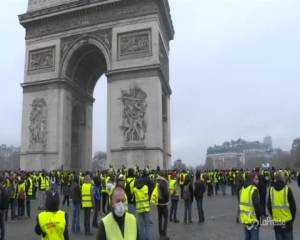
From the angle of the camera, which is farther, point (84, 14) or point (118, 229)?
point (84, 14)

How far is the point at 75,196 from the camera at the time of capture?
11594 mm

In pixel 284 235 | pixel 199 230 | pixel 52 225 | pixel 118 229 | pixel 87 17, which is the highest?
pixel 87 17

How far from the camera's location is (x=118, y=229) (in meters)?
3.38

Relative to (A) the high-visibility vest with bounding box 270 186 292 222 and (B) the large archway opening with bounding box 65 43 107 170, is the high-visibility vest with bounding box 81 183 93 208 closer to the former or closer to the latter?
(A) the high-visibility vest with bounding box 270 186 292 222

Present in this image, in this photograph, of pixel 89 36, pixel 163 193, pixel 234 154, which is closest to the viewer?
pixel 163 193

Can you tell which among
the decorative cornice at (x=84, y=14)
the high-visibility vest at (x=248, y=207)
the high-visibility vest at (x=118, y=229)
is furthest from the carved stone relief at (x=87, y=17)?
the high-visibility vest at (x=118, y=229)

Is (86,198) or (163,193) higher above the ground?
(163,193)

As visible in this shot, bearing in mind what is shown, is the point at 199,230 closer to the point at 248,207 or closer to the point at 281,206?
the point at 248,207

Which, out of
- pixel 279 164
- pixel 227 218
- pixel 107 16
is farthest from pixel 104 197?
pixel 279 164

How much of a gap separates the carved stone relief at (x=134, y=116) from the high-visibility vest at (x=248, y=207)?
20753mm

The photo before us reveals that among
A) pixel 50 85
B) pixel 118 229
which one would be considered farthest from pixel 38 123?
pixel 118 229

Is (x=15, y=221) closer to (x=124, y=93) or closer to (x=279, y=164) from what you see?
(x=124, y=93)

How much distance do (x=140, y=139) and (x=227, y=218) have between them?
48.4 ft

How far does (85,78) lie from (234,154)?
12299 centimetres
